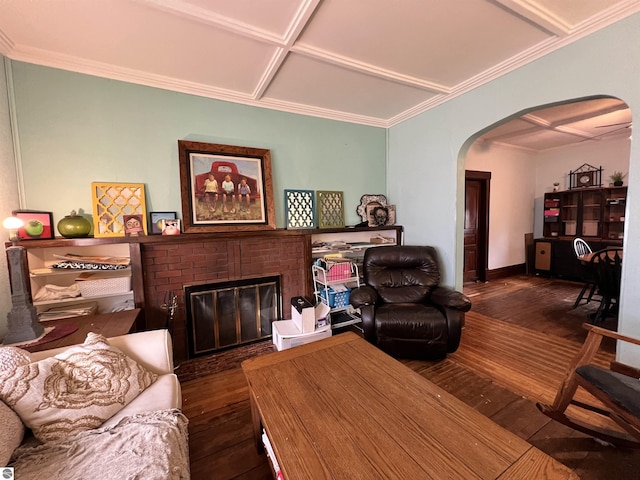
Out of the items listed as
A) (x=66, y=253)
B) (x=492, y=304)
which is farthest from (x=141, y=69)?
(x=492, y=304)

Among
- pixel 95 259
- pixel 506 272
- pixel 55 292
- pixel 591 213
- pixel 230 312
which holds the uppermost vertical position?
pixel 591 213

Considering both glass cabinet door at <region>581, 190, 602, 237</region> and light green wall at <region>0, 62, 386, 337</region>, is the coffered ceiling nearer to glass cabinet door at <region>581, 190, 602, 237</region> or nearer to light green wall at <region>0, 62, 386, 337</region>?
glass cabinet door at <region>581, 190, 602, 237</region>

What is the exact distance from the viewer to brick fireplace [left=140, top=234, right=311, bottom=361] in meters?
2.21

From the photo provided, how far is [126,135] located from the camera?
7.22ft

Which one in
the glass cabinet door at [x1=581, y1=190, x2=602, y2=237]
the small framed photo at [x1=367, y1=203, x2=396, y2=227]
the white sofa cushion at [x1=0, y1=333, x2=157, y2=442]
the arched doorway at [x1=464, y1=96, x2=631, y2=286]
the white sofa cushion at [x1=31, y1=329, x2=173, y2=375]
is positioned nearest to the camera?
the white sofa cushion at [x1=0, y1=333, x2=157, y2=442]

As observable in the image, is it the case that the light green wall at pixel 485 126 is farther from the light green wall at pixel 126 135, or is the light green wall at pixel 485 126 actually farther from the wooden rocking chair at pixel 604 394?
the light green wall at pixel 126 135

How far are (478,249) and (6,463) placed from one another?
5.68 m

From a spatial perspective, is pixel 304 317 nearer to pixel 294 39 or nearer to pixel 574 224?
pixel 294 39

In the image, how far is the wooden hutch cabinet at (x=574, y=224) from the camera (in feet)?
14.2

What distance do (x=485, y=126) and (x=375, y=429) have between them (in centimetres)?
269

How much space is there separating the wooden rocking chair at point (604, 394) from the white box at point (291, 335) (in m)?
1.61

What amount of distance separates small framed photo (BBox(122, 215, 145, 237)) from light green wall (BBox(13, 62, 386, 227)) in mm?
183

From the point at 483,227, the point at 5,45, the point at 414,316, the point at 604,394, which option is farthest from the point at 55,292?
the point at 483,227

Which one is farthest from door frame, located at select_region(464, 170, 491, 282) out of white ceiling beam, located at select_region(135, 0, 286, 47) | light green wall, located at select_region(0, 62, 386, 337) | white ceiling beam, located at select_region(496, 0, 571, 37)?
white ceiling beam, located at select_region(135, 0, 286, 47)
